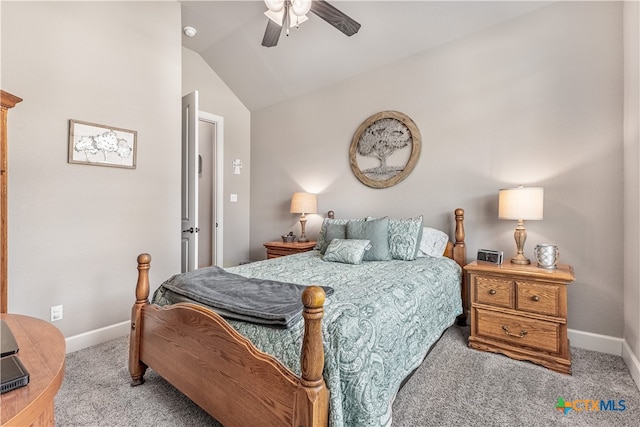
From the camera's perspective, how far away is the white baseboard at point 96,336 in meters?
2.34

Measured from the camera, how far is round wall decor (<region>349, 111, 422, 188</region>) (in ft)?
10.4

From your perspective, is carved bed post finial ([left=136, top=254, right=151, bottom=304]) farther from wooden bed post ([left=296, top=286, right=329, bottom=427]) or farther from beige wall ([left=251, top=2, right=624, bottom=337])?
beige wall ([left=251, top=2, right=624, bottom=337])

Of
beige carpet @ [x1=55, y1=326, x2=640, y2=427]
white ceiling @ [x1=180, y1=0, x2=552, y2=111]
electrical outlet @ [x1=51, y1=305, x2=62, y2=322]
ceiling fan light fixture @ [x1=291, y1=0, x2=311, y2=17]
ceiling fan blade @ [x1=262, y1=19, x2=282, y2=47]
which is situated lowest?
beige carpet @ [x1=55, y1=326, x2=640, y2=427]

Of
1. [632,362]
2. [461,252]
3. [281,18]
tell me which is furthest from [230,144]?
[632,362]

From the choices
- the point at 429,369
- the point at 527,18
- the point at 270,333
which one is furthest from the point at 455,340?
the point at 527,18

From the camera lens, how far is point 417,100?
315cm

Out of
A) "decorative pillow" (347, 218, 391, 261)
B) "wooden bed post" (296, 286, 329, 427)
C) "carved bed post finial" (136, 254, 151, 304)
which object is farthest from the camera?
"decorative pillow" (347, 218, 391, 261)

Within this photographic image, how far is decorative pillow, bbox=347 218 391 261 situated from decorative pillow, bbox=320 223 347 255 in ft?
0.31

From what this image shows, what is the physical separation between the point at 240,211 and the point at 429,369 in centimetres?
333

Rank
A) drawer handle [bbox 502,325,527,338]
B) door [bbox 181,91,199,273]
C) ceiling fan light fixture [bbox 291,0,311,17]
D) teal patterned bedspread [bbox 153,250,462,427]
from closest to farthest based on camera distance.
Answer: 1. teal patterned bedspread [bbox 153,250,462,427]
2. ceiling fan light fixture [bbox 291,0,311,17]
3. drawer handle [bbox 502,325,527,338]
4. door [bbox 181,91,199,273]

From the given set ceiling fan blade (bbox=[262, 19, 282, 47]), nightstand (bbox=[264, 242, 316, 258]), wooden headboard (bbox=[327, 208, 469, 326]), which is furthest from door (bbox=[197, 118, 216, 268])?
wooden headboard (bbox=[327, 208, 469, 326])

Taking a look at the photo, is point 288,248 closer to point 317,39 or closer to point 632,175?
point 317,39

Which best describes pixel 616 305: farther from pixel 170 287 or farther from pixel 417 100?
pixel 170 287

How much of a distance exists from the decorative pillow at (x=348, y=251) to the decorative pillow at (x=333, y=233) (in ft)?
0.87
